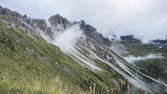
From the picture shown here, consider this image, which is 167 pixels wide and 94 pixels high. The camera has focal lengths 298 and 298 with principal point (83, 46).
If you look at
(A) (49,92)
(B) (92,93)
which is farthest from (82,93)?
(A) (49,92)

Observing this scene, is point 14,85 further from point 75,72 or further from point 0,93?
point 75,72

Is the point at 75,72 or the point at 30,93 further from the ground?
the point at 30,93

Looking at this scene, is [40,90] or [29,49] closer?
[40,90]

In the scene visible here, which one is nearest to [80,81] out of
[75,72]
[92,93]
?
[75,72]

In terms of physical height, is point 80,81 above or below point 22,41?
below

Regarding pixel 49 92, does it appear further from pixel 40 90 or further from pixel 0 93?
pixel 0 93

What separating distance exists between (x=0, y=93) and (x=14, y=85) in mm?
1182

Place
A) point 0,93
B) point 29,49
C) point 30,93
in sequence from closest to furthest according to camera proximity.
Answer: point 0,93 < point 30,93 < point 29,49

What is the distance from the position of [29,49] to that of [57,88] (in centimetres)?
13101

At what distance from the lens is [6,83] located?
9.73 metres

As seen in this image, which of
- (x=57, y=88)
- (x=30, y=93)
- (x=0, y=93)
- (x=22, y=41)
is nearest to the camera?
(x=0, y=93)

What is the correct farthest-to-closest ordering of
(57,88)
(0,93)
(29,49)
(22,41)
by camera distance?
(22,41) → (29,49) → (57,88) → (0,93)

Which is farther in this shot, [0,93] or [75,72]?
[75,72]

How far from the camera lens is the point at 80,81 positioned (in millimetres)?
157875
